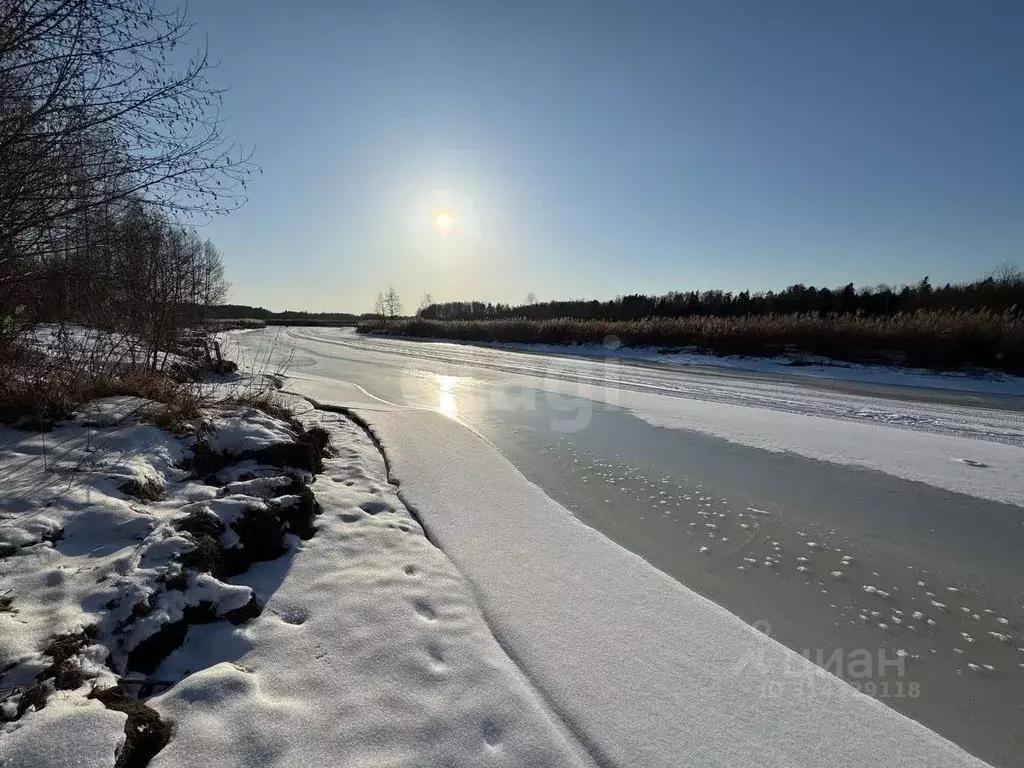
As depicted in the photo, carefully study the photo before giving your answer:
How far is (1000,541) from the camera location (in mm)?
3820

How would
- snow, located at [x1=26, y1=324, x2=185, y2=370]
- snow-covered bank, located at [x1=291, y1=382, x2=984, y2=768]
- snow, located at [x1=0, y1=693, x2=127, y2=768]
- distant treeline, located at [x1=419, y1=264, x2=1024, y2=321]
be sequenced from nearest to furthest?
snow, located at [x1=0, y1=693, x2=127, y2=768]
snow-covered bank, located at [x1=291, y1=382, x2=984, y2=768]
snow, located at [x1=26, y1=324, x2=185, y2=370]
distant treeline, located at [x1=419, y1=264, x2=1024, y2=321]

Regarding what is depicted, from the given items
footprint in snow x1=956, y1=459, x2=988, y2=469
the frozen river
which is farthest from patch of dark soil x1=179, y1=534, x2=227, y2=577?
footprint in snow x1=956, y1=459, x2=988, y2=469

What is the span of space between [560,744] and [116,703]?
1.65m

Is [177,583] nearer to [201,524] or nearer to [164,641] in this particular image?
[164,641]

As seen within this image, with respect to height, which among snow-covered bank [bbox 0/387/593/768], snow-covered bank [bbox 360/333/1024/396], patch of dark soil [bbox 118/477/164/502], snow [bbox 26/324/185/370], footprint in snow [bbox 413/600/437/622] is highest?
snow [bbox 26/324/185/370]

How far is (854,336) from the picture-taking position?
17.2 meters

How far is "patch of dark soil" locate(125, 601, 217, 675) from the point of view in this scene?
202 cm

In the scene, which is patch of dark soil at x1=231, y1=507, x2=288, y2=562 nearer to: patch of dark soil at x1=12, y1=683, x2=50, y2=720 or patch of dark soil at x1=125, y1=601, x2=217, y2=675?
patch of dark soil at x1=125, y1=601, x2=217, y2=675

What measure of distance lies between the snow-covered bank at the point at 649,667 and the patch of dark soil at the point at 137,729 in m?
1.41

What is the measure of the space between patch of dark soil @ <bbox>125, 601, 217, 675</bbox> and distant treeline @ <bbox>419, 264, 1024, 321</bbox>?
77.2 feet

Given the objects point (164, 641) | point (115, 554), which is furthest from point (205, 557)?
point (164, 641)

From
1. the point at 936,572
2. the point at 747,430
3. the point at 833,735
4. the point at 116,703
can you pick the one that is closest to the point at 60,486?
the point at 116,703

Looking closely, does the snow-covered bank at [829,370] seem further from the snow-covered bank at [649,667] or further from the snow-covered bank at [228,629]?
the snow-covered bank at [228,629]

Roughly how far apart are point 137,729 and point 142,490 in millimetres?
2001
